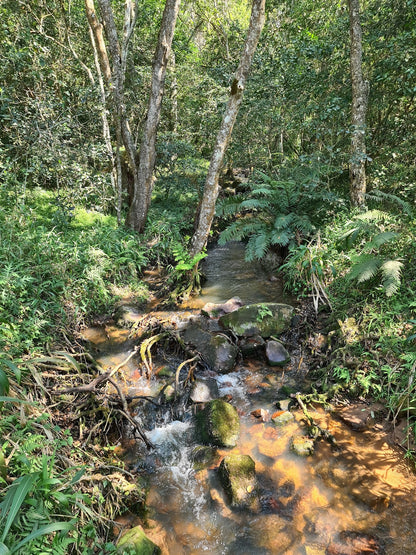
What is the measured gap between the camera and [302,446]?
3277 mm

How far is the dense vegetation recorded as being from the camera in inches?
94.8

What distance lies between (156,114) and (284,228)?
160 inches

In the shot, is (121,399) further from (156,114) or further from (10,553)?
(156,114)

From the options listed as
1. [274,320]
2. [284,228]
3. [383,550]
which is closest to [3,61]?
[284,228]

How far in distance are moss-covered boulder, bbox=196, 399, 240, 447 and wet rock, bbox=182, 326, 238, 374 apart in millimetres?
784

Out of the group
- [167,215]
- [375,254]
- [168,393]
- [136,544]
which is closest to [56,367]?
[168,393]

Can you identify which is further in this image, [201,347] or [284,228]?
[284,228]

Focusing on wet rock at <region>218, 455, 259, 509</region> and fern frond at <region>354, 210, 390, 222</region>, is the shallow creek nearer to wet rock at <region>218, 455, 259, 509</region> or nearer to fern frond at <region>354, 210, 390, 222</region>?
wet rock at <region>218, 455, 259, 509</region>

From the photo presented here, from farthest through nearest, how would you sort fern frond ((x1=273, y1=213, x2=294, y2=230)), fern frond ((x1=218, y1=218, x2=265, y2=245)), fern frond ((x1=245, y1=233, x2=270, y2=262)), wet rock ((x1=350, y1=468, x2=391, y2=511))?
fern frond ((x1=218, y1=218, x2=265, y2=245))
fern frond ((x1=273, y1=213, x2=294, y2=230))
fern frond ((x1=245, y1=233, x2=270, y2=262))
wet rock ((x1=350, y1=468, x2=391, y2=511))

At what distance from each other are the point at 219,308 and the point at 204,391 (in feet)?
6.35

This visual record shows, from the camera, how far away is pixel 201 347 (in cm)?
479

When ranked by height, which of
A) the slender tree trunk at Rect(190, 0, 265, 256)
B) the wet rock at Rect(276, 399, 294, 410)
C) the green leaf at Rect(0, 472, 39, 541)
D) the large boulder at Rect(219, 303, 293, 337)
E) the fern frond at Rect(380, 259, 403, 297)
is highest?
the slender tree trunk at Rect(190, 0, 265, 256)

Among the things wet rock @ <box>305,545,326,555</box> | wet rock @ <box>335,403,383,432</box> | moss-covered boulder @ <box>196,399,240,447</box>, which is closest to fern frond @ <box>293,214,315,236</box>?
wet rock @ <box>335,403,383,432</box>

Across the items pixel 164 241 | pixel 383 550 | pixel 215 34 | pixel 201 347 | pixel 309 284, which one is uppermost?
pixel 215 34
